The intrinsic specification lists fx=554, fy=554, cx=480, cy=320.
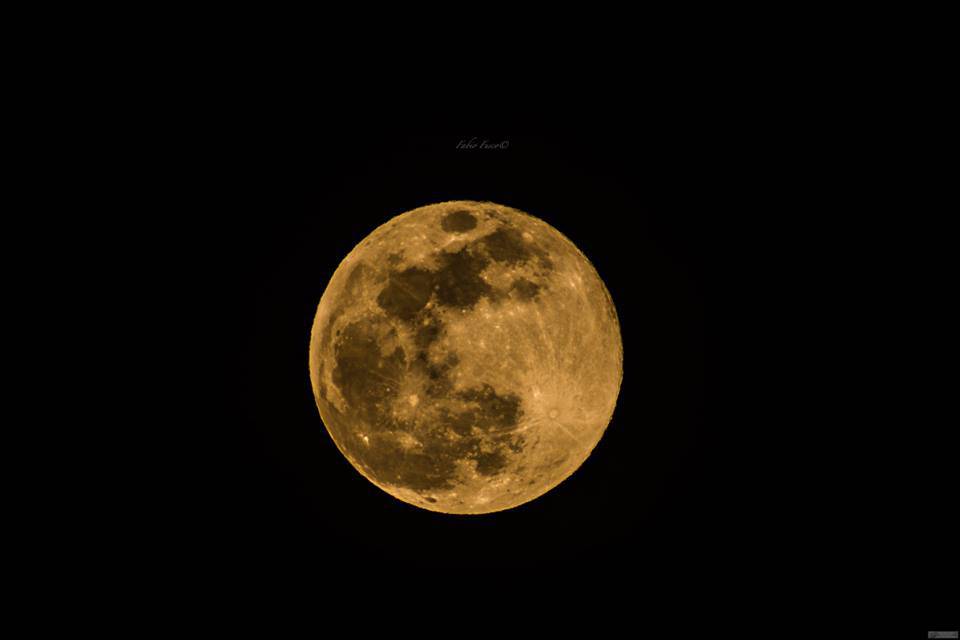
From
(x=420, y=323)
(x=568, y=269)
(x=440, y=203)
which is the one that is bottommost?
(x=420, y=323)

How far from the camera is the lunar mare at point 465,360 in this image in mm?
3547

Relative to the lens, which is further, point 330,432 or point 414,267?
point 330,432

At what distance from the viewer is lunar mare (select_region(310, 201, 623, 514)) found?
3547 mm

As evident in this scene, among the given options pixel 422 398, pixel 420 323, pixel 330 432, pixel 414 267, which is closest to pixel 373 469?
pixel 330 432

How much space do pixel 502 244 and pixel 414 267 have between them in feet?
2.13

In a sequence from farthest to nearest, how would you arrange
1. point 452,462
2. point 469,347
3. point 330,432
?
point 330,432
point 452,462
point 469,347

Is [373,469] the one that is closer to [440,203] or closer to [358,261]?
[358,261]

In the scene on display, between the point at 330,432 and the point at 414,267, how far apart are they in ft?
5.27

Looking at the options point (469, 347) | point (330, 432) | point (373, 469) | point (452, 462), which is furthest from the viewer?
point (330, 432)

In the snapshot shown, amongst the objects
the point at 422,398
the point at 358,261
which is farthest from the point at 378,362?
the point at 358,261

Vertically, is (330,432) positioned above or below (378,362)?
below

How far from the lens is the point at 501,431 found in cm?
364

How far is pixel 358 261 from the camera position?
4141 millimetres

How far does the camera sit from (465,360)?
3512mm
